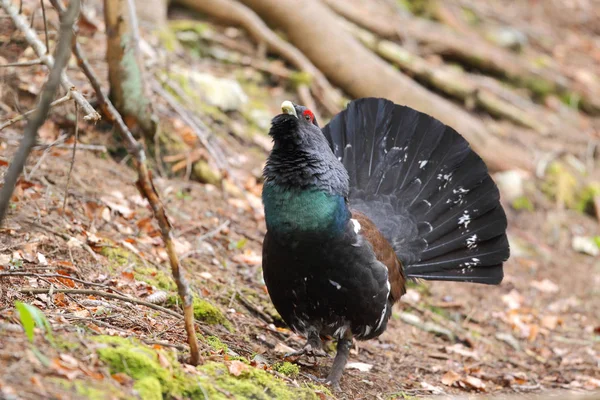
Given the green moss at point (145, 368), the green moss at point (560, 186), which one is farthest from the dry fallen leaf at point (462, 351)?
the green moss at point (560, 186)

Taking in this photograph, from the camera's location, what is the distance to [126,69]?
598 centimetres

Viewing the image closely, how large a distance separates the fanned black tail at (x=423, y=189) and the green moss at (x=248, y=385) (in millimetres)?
2111

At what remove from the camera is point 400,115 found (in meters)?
5.81

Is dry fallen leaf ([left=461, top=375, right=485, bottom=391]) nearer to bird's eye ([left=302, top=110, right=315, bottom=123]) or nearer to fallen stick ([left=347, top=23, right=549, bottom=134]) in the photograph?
bird's eye ([left=302, top=110, right=315, bottom=123])

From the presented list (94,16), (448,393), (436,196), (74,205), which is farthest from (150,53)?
(448,393)

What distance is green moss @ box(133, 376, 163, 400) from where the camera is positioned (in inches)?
119

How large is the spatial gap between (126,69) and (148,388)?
3.66 metres

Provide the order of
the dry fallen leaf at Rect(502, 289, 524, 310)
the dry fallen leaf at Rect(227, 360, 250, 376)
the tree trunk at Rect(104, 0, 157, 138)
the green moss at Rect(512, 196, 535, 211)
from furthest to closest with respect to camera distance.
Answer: the green moss at Rect(512, 196, 535, 211) < the dry fallen leaf at Rect(502, 289, 524, 310) < the tree trunk at Rect(104, 0, 157, 138) < the dry fallen leaf at Rect(227, 360, 250, 376)

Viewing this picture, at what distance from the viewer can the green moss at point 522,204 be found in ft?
30.3

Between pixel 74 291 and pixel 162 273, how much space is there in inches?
48.8

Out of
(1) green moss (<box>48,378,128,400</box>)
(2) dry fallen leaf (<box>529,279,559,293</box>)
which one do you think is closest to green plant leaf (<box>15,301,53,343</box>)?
(1) green moss (<box>48,378,128,400</box>)

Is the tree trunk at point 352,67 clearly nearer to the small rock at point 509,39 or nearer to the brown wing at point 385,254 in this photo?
the small rock at point 509,39

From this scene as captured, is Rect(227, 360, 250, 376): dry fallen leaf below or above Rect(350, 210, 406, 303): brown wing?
below

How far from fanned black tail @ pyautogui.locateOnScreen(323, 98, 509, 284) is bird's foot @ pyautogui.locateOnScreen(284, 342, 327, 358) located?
106 cm
